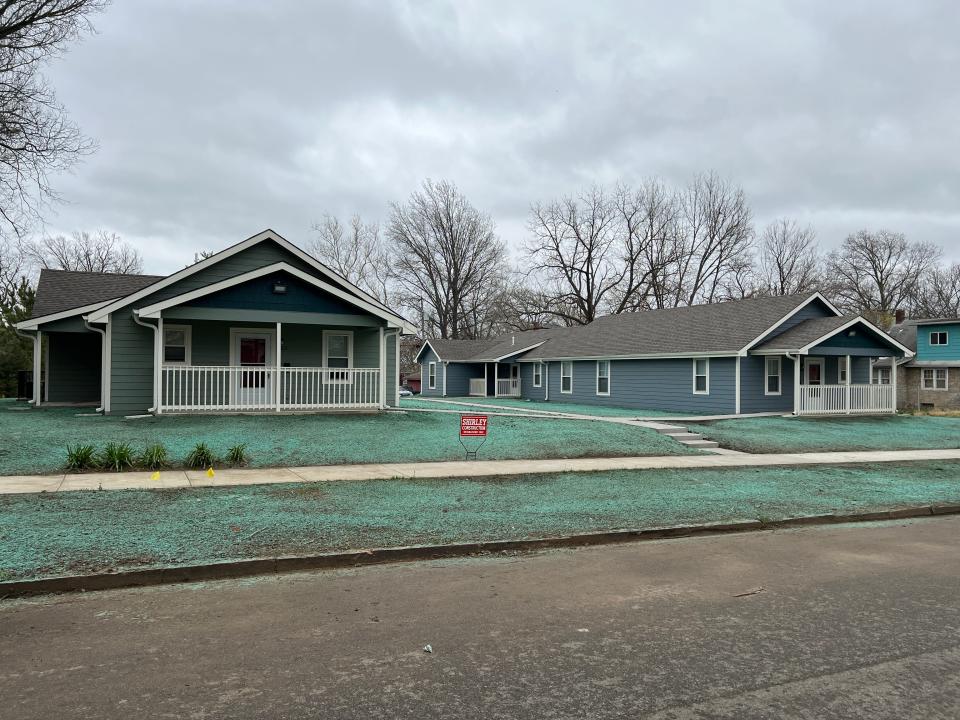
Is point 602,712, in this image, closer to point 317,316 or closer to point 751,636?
point 751,636

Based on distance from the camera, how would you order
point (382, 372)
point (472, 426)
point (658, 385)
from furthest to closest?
point (658, 385)
point (382, 372)
point (472, 426)

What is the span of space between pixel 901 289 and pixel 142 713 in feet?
230

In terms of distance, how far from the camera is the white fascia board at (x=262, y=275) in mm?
16734

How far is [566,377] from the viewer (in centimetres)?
3444

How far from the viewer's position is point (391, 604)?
5562 millimetres

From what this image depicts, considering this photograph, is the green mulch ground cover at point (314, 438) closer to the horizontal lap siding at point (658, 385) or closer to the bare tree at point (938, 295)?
the horizontal lap siding at point (658, 385)

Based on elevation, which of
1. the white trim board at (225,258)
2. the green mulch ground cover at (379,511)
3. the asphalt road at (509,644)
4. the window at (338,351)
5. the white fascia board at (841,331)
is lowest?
the asphalt road at (509,644)

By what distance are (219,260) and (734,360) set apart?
17424mm

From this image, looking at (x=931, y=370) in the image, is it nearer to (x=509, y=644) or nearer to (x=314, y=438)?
(x=314, y=438)

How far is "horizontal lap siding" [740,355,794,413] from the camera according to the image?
2498cm

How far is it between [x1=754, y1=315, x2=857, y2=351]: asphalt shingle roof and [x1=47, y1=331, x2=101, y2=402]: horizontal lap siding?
22.1 metres

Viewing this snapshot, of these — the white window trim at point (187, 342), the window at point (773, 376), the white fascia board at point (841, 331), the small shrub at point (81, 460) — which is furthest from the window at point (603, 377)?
the small shrub at point (81, 460)

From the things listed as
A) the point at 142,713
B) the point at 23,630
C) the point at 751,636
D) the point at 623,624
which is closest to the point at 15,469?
the point at 23,630

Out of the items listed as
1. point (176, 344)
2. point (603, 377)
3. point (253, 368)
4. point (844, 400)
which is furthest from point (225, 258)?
point (844, 400)
